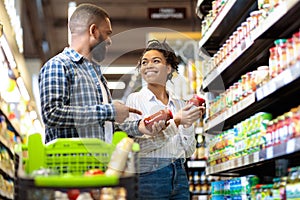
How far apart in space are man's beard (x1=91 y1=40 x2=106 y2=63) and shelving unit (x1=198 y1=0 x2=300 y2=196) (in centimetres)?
93

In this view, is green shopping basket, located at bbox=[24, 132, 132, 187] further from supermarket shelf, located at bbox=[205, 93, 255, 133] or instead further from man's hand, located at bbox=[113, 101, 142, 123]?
supermarket shelf, located at bbox=[205, 93, 255, 133]

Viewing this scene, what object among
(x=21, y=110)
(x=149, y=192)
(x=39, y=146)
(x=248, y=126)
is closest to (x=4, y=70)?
(x=21, y=110)

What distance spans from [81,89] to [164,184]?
73 centimetres

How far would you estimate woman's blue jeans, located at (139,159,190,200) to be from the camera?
138 inches

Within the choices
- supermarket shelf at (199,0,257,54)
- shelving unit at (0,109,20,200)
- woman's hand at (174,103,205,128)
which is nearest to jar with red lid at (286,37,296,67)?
woman's hand at (174,103,205,128)

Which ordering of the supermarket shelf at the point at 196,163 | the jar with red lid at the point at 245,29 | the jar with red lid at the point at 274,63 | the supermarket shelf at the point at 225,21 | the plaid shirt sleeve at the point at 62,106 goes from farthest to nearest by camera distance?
the supermarket shelf at the point at 196,163, the supermarket shelf at the point at 225,21, the jar with red lid at the point at 245,29, the jar with red lid at the point at 274,63, the plaid shirt sleeve at the point at 62,106

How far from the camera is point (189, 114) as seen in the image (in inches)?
127

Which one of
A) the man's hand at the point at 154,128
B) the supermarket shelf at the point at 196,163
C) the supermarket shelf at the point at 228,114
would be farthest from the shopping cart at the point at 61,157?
the supermarket shelf at the point at 196,163

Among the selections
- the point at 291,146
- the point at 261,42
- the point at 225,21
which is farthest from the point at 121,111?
the point at 225,21

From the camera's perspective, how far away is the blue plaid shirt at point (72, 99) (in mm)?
3023

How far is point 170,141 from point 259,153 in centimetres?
67

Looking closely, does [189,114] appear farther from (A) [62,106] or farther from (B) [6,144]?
(B) [6,144]

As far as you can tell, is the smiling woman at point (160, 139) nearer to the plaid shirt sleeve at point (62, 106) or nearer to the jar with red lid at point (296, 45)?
the plaid shirt sleeve at point (62, 106)

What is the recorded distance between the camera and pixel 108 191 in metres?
2.41
